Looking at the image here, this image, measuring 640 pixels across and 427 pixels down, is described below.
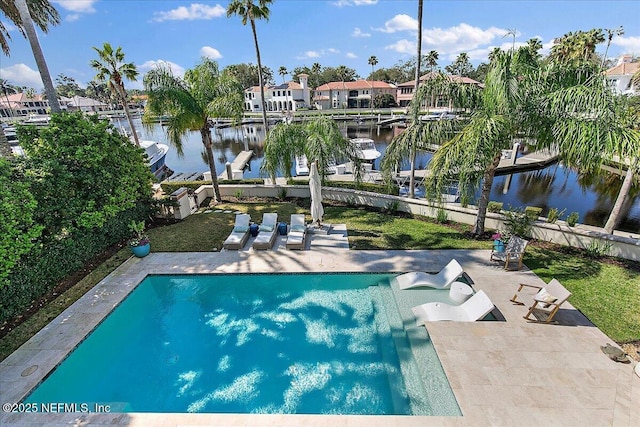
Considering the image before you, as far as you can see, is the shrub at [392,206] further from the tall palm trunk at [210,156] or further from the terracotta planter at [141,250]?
the terracotta planter at [141,250]

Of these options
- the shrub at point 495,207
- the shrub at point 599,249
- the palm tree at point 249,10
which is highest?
the palm tree at point 249,10

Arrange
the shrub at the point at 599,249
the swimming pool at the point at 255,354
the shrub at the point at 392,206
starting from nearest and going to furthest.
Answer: the swimming pool at the point at 255,354 → the shrub at the point at 599,249 → the shrub at the point at 392,206

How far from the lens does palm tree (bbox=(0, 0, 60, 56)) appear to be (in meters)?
12.1

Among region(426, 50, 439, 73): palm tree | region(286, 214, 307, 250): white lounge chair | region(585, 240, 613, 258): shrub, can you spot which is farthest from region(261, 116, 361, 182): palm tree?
region(426, 50, 439, 73): palm tree

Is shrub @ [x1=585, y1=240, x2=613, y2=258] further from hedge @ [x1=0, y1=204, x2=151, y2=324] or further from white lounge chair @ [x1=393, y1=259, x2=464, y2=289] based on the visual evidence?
hedge @ [x1=0, y1=204, x2=151, y2=324]

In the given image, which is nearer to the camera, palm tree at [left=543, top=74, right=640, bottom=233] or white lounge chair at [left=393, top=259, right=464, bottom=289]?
palm tree at [left=543, top=74, right=640, bottom=233]

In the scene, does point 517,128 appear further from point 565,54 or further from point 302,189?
point 565,54

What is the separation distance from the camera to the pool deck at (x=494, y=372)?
5203mm

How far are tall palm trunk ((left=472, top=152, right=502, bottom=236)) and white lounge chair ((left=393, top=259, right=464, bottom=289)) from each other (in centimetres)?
348

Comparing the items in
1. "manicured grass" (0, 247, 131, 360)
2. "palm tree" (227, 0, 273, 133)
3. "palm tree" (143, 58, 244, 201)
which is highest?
"palm tree" (227, 0, 273, 133)

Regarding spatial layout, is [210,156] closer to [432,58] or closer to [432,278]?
[432,278]

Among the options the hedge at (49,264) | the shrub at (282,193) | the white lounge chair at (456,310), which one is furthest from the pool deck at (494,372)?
the shrub at (282,193)

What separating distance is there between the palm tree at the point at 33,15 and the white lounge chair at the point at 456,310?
61.1ft

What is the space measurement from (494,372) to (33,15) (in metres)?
21.0
